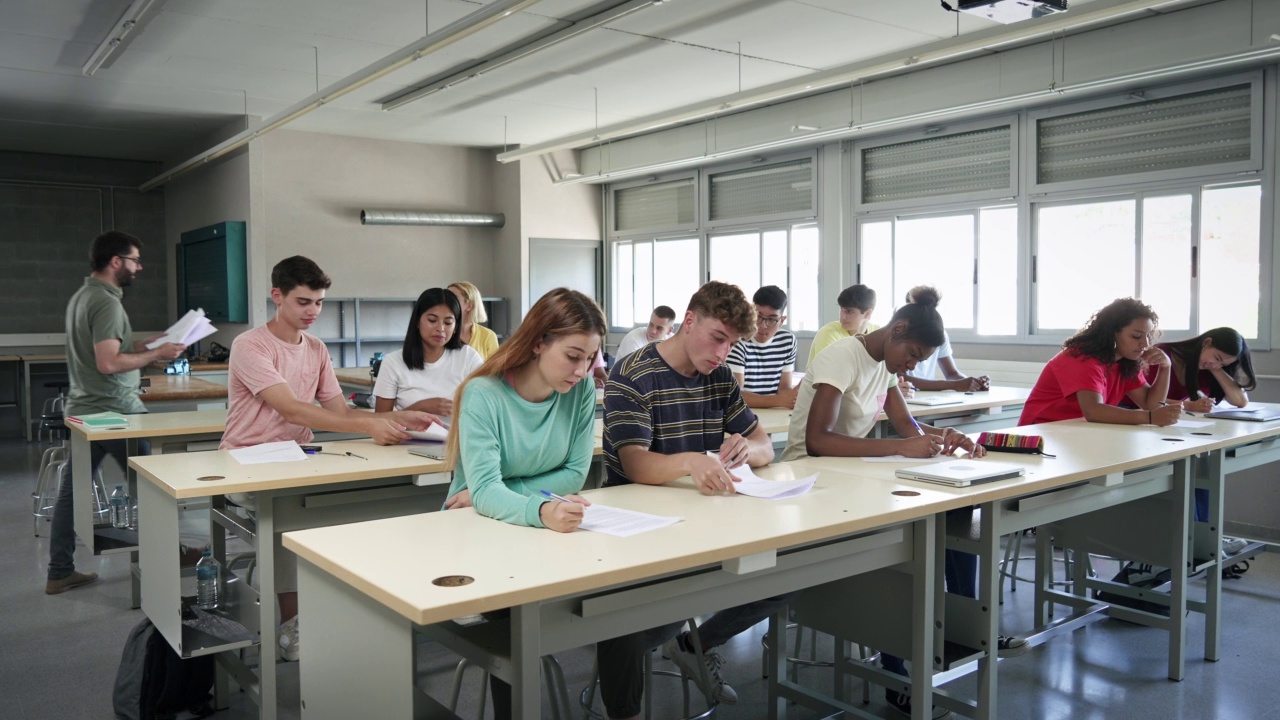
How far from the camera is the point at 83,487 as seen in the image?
3.84 metres

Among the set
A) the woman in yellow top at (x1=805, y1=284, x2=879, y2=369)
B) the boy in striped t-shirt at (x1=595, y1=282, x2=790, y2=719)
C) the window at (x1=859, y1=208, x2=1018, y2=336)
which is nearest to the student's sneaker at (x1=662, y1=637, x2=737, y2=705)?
the boy in striped t-shirt at (x1=595, y1=282, x2=790, y2=719)

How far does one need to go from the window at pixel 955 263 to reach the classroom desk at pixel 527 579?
4997 millimetres

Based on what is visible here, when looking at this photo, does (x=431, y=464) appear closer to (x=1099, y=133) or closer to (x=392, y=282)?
(x=1099, y=133)

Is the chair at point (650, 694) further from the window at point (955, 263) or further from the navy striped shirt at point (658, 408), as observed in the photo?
the window at point (955, 263)

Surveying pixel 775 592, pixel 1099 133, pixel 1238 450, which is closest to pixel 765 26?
pixel 1099 133

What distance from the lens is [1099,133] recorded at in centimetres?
608

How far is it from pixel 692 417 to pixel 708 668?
3.05ft

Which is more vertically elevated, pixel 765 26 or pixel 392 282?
pixel 765 26

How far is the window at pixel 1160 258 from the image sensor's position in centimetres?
549

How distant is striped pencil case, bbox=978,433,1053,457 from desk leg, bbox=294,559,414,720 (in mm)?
2060

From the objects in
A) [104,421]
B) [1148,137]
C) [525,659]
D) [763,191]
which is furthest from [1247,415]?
[763,191]

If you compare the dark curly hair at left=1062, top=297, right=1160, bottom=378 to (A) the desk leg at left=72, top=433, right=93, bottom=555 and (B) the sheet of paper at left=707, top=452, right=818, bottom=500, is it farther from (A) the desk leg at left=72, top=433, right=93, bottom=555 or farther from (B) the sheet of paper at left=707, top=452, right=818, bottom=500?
(A) the desk leg at left=72, top=433, right=93, bottom=555

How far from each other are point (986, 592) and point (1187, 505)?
1.31 metres

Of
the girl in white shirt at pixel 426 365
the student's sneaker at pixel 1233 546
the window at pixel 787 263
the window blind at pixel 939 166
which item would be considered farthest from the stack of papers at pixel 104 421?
the window blind at pixel 939 166
